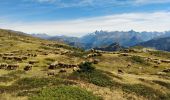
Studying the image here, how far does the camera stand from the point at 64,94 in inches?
2189

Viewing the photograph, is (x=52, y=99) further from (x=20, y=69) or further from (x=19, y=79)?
(x=20, y=69)

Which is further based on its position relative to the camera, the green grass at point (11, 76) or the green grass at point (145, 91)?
the green grass at point (145, 91)

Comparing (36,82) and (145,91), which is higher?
(36,82)

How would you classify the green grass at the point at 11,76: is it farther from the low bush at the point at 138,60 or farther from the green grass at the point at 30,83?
the low bush at the point at 138,60

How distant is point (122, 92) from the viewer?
207ft

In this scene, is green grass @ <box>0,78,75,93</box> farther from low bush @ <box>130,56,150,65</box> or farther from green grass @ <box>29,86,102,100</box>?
low bush @ <box>130,56,150,65</box>

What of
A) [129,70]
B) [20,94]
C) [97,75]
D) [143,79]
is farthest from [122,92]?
[129,70]

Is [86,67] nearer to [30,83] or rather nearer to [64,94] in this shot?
[30,83]

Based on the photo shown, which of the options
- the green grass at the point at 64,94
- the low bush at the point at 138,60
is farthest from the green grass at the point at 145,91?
the low bush at the point at 138,60

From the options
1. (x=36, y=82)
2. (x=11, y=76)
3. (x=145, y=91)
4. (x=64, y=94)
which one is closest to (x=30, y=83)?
(x=36, y=82)

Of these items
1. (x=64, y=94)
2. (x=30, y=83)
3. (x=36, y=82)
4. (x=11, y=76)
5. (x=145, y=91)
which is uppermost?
(x=11, y=76)

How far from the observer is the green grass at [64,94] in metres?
53.7

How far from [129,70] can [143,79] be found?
19.8 m

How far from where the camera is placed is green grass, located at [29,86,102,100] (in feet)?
176
